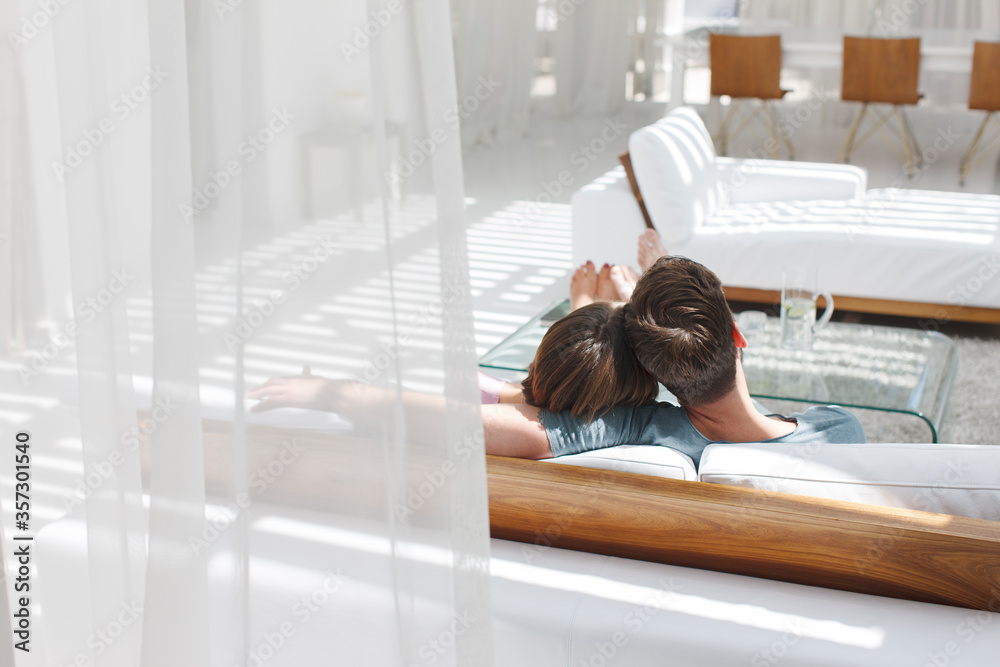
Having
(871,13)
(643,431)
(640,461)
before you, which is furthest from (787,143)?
(640,461)

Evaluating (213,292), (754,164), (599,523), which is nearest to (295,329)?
(213,292)

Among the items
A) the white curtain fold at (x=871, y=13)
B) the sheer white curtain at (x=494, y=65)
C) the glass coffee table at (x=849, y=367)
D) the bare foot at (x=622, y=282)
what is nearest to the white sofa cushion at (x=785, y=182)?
the glass coffee table at (x=849, y=367)

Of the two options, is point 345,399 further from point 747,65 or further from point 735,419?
point 747,65

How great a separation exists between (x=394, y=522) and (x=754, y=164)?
3843mm

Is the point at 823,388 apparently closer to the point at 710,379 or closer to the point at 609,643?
the point at 710,379

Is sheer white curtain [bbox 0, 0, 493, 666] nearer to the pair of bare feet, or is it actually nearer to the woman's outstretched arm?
the woman's outstretched arm

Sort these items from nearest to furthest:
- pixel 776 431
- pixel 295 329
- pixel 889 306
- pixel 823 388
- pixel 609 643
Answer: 1. pixel 295 329
2. pixel 609 643
3. pixel 776 431
4. pixel 823 388
5. pixel 889 306

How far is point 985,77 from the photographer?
5918mm

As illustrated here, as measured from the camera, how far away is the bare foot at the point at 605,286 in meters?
2.60

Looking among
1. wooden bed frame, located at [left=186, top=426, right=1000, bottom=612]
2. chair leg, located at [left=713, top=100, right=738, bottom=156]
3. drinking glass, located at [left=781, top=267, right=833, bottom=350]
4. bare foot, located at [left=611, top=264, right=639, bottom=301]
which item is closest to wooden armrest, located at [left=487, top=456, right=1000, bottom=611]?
wooden bed frame, located at [left=186, top=426, right=1000, bottom=612]

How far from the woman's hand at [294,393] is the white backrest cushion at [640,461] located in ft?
2.18

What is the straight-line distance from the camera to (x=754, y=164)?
4.35 meters

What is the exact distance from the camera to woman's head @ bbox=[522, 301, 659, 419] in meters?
1.57

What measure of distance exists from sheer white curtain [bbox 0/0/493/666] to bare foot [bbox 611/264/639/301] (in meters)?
1.73
